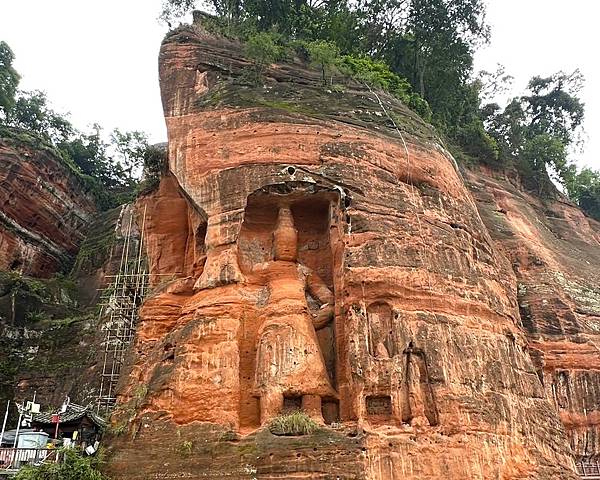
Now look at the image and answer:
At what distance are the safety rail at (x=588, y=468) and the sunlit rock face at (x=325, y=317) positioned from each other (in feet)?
9.35

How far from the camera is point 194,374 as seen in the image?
12750 mm

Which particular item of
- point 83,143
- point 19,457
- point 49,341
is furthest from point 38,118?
point 19,457

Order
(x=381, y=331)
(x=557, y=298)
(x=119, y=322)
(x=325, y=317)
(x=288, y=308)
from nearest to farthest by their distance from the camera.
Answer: (x=381, y=331) → (x=288, y=308) → (x=325, y=317) → (x=557, y=298) → (x=119, y=322)

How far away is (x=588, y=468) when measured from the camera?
16859 millimetres

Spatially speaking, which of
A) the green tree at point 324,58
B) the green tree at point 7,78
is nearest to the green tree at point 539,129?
the green tree at point 324,58

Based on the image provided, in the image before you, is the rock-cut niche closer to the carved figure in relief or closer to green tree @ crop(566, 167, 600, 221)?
the carved figure in relief

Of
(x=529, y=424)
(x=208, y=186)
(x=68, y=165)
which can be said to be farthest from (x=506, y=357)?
(x=68, y=165)

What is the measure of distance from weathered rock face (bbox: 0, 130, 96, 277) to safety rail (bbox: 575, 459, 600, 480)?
81.9 ft

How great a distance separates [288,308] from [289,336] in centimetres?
68

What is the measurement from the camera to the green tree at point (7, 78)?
1432 inches

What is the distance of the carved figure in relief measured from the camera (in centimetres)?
1255

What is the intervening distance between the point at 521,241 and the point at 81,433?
561 inches

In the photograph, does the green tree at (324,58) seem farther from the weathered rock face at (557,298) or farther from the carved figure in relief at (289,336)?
the carved figure in relief at (289,336)

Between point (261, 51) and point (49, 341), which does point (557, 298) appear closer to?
point (261, 51)
